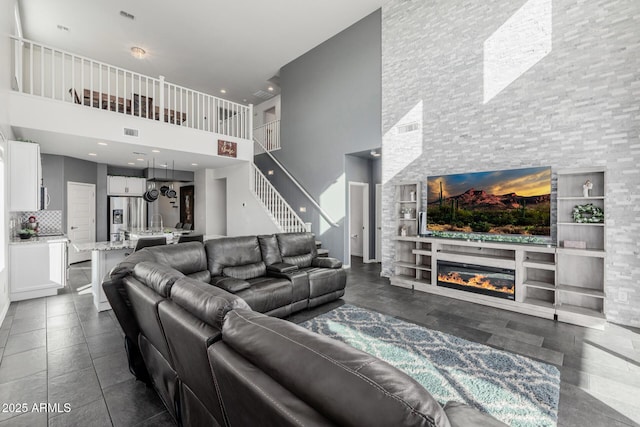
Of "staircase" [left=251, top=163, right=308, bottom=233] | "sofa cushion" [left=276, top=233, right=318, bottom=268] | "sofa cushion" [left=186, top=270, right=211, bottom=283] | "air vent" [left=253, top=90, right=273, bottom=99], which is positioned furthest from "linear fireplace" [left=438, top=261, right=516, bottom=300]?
"air vent" [left=253, top=90, right=273, bottom=99]

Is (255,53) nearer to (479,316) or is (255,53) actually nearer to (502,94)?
(502,94)

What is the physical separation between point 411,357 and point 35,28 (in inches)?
398

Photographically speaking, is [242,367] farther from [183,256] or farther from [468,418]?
[183,256]

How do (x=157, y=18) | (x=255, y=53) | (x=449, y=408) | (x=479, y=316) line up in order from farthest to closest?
(x=255, y=53) < (x=157, y=18) < (x=479, y=316) < (x=449, y=408)

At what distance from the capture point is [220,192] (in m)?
10.1

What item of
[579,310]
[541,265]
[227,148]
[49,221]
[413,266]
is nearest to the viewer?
Result: [579,310]

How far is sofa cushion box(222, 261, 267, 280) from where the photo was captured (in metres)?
3.77

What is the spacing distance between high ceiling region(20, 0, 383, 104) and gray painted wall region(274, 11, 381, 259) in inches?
16.5

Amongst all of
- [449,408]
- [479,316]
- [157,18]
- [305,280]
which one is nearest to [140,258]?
[305,280]

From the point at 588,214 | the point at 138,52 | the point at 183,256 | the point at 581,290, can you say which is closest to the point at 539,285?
the point at 581,290

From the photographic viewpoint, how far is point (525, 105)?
428 cm

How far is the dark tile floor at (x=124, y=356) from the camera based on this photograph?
6.64 feet

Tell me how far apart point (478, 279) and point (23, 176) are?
23.3 feet

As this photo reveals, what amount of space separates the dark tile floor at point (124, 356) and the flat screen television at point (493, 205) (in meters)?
1.18
